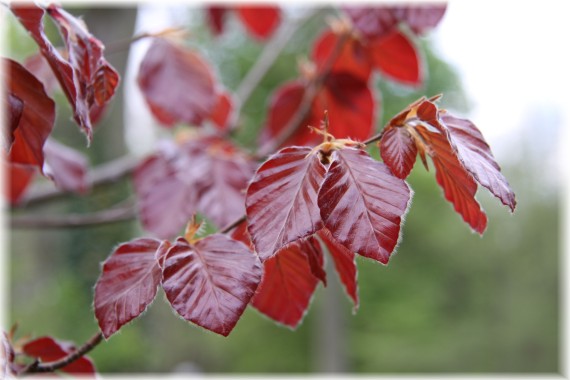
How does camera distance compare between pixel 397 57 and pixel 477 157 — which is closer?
pixel 477 157

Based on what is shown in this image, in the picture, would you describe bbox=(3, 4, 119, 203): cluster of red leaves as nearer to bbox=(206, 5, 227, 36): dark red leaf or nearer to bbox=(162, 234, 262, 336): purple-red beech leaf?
bbox=(162, 234, 262, 336): purple-red beech leaf

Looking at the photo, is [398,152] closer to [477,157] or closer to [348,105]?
[477,157]

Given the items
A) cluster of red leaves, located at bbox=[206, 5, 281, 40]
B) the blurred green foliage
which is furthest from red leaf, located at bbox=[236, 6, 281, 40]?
the blurred green foliage

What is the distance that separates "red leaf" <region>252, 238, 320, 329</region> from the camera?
1.62 ft

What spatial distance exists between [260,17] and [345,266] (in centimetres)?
96

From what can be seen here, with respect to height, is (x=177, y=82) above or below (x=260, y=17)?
below

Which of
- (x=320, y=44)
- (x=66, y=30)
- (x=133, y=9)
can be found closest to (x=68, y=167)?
(x=320, y=44)

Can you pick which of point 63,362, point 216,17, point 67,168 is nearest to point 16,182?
point 67,168

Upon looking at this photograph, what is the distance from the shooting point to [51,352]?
1.72ft

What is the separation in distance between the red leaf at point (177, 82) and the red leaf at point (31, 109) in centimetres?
40

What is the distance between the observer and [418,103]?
1.41 ft

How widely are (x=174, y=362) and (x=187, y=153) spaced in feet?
23.0

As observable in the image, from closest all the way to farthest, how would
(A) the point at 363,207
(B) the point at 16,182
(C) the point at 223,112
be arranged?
1. (A) the point at 363,207
2. (B) the point at 16,182
3. (C) the point at 223,112

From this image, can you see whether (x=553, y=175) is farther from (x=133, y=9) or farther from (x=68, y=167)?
(x=68, y=167)
